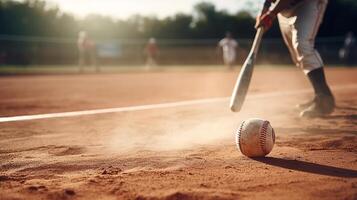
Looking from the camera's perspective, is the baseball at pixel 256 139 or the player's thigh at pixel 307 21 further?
the player's thigh at pixel 307 21

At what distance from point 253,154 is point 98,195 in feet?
4.50

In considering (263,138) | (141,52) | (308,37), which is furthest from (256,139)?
(141,52)

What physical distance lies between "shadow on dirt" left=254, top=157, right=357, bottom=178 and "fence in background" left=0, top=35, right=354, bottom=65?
31.3 meters

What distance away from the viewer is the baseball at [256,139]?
3.38 meters

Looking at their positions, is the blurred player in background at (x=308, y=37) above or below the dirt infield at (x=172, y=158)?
above

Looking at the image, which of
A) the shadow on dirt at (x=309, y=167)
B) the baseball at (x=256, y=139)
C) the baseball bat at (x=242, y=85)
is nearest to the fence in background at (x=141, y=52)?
the baseball bat at (x=242, y=85)

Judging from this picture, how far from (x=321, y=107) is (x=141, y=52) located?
3422 cm

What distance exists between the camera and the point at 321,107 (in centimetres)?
542

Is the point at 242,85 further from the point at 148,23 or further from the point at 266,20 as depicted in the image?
the point at 148,23

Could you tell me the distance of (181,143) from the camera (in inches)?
160

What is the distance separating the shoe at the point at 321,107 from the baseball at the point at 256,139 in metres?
2.17

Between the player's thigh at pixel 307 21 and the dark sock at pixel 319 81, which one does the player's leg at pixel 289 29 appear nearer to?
the player's thigh at pixel 307 21

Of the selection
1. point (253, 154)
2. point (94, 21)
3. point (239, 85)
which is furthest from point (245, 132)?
point (94, 21)

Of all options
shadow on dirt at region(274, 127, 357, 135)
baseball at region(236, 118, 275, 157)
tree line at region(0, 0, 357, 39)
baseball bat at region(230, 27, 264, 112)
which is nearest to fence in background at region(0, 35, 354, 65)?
tree line at region(0, 0, 357, 39)
